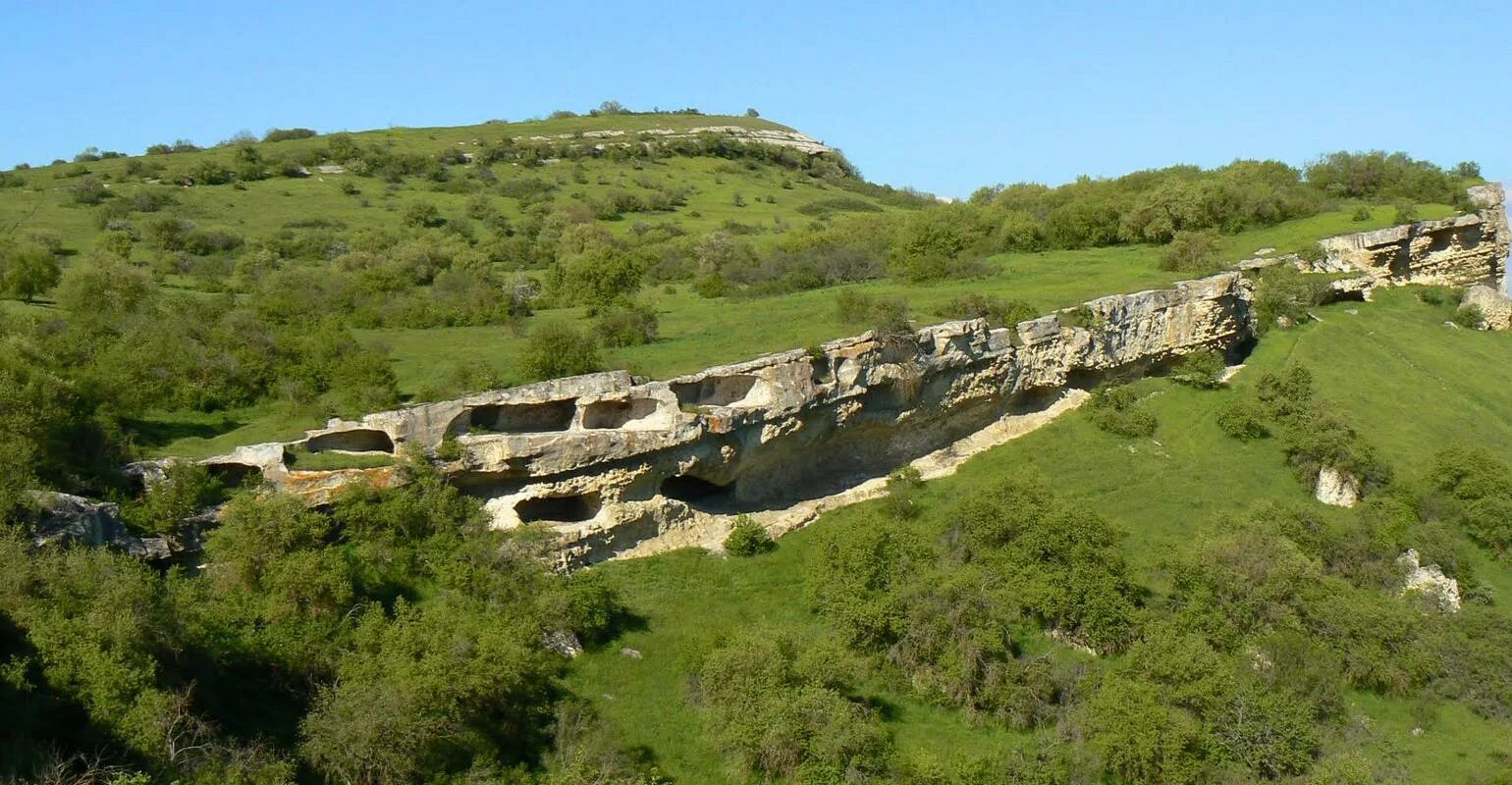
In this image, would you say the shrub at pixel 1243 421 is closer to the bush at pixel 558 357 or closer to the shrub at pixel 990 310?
the shrub at pixel 990 310

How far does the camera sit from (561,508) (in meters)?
22.2

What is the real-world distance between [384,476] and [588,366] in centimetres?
626

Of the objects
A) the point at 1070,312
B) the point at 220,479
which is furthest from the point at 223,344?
the point at 1070,312

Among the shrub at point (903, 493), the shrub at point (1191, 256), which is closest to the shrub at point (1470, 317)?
Answer: the shrub at point (1191, 256)

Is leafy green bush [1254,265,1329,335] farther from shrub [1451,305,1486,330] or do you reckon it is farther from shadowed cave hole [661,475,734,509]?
shadowed cave hole [661,475,734,509]

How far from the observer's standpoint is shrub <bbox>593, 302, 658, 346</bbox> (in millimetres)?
28672

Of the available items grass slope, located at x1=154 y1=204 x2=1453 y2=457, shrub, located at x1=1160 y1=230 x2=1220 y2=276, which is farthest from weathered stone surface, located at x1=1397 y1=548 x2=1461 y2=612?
shrub, located at x1=1160 y1=230 x2=1220 y2=276

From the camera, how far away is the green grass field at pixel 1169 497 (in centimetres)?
1761

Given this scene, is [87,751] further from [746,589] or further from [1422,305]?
[1422,305]

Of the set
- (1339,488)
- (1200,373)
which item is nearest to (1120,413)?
(1200,373)

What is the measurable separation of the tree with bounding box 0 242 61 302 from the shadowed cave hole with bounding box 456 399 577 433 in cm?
1822

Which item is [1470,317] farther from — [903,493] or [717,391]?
[717,391]

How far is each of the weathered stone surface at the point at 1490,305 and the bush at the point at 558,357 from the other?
38.5 m

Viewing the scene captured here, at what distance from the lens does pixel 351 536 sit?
61.6 feet
